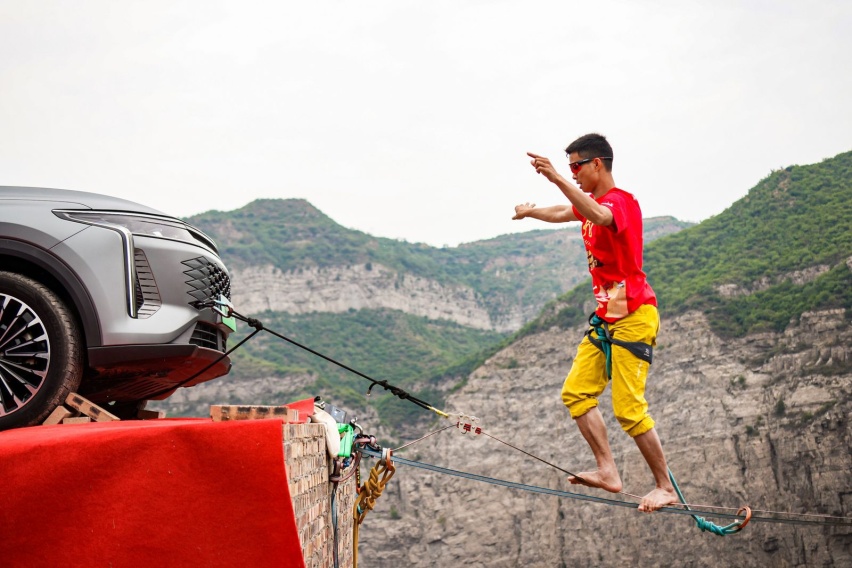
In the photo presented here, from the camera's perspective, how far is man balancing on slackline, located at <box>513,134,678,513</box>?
5465mm

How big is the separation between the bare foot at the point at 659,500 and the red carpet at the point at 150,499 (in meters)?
2.32

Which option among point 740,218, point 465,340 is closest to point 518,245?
point 465,340

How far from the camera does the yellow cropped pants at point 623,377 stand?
17.9ft

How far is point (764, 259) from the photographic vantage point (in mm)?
40188

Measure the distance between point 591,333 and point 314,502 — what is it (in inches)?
76.3

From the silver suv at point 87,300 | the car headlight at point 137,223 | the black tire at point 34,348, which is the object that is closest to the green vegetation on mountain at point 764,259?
the car headlight at point 137,223

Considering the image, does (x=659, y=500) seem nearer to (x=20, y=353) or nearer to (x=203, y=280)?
(x=203, y=280)

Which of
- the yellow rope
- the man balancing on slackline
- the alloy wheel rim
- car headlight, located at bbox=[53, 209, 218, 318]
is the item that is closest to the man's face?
the man balancing on slackline

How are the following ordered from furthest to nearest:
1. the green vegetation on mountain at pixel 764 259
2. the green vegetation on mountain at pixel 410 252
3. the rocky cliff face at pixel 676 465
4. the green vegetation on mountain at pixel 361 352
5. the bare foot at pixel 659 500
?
1. the green vegetation on mountain at pixel 410 252
2. the green vegetation on mountain at pixel 361 352
3. the green vegetation on mountain at pixel 764 259
4. the rocky cliff face at pixel 676 465
5. the bare foot at pixel 659 500

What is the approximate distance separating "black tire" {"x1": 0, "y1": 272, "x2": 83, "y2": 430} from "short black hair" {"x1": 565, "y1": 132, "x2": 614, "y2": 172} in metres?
3.13

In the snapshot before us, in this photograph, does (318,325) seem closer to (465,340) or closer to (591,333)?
(465,340)

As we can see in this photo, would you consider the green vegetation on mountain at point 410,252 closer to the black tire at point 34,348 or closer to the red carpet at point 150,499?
the black tire at point 34,348

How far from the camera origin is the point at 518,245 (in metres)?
96.8

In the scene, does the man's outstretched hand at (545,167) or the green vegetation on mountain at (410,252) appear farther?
the green vegetation on mountain at (410,252)
